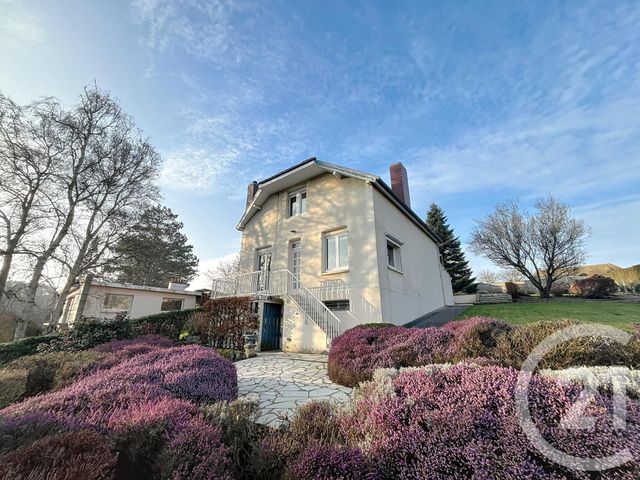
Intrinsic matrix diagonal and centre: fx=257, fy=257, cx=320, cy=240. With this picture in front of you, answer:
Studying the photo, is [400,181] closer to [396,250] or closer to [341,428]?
[396,250]

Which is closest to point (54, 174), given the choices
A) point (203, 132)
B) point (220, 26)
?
point (203, 132)

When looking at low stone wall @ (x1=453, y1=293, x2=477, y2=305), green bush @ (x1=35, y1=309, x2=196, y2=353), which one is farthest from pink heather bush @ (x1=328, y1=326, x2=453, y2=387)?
low stone wall @ (x1=453, y1=293, x2=477, y2=305)

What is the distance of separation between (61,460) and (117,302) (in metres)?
19.7

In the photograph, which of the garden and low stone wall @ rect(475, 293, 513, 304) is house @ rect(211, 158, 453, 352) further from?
low stone wall @ rect(475, 293, 513, 304)

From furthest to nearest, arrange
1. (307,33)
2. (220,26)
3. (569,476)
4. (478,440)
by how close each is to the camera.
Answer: (307,33) → (220,26) → (478,440) → (569,476)

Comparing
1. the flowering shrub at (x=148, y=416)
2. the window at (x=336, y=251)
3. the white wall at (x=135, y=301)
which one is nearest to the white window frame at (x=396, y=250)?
the window at (x=336, y=251)

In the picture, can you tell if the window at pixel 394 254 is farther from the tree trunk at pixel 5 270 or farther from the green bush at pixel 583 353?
the tree trunk at pixel 5 270

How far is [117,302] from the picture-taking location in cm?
1712

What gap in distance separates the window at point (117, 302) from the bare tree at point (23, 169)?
16.9 feet

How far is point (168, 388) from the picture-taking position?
12.0 ft

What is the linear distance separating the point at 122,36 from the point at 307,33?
5514 mm

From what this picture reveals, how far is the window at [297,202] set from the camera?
42.4 feet

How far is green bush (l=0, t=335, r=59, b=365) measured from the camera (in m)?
7.67

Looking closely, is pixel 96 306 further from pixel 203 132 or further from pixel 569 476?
pixel 569 476
